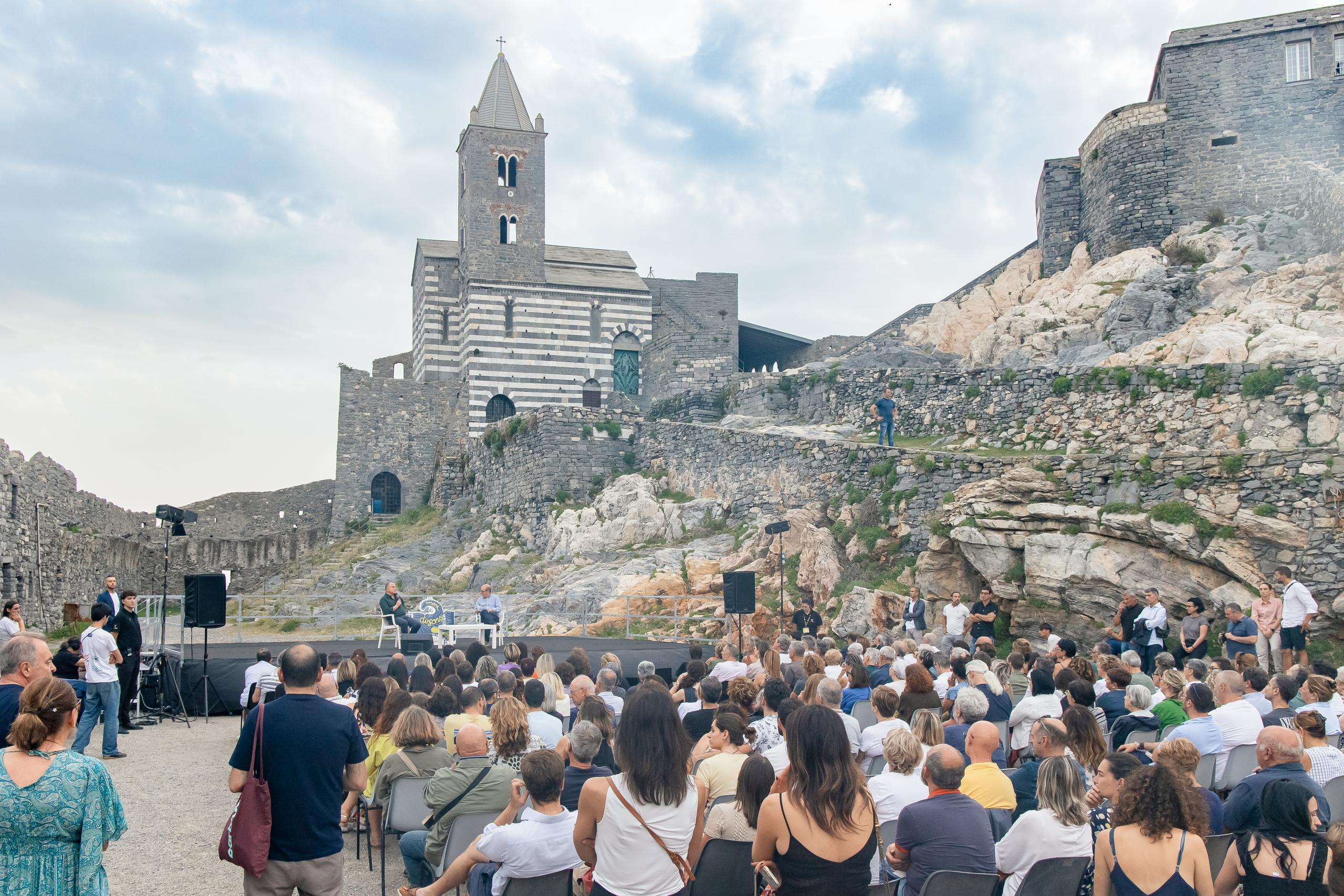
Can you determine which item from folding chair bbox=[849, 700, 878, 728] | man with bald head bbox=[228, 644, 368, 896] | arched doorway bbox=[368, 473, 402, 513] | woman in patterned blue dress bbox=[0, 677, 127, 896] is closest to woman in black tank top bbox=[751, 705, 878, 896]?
man with bald head bbox=[228, 644, 368, 896]

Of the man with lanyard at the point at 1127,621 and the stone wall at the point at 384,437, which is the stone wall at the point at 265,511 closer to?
the stone wall at the point at 384,437

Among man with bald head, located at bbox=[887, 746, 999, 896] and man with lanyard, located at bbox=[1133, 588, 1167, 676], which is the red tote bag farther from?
man with lanyard, located at bbox=[1133, 588, 1167, 676]

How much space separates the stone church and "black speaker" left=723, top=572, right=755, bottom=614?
19216mm

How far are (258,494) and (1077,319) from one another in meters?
28.7

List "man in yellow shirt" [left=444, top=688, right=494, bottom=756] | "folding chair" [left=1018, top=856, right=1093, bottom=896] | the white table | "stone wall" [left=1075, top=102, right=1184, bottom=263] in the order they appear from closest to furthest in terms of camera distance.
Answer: "folding chair" [left=1018, top=856, right=1093, bottom=896] < "man in yellow shirt" [left=444, top=688, right=494, bottom=756] < the white table < "stone wall" [left=1075, top=102, right=1184, bottom=263]

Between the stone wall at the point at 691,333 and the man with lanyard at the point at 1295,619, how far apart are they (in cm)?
2243

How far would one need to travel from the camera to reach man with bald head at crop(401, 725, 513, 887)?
18.1ft

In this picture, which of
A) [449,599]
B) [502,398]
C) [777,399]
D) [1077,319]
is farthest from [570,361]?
[1077,319]

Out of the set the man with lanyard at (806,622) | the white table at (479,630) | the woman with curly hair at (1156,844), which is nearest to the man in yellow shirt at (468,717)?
the woman with curly hair at (1156,844)

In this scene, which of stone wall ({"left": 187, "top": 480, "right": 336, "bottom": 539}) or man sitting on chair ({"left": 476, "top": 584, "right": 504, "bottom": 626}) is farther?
stone wall ({"left": 187, "top": 480, "right": 336, "bottom": 539})

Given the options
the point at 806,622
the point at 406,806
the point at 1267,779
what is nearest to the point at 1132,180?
the point at 806,622

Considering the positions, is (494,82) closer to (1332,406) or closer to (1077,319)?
(1077,319)

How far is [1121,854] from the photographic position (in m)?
4.32

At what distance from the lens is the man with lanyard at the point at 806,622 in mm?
15430
